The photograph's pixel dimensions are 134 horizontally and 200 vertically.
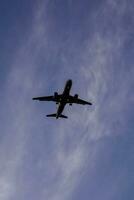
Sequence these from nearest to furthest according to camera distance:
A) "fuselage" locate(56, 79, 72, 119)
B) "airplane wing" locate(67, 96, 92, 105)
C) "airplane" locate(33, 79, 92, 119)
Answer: "fuselage" locate(56, 79, 72, 119)
"airplane" locate(33, 79, 92, 119)
"airplane wing" locate(67, 96, 92, 105)

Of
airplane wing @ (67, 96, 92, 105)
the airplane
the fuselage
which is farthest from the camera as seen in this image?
airplane wing @ (67, 96, 92, 105)

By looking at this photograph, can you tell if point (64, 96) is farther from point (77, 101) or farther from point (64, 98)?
point (77, 101)

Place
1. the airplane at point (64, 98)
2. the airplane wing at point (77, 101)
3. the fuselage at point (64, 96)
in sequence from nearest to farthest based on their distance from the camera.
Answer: the fuselage at point (64, 96) < the airplane at point (64, 98) < the airplane wing at point (77, 101)

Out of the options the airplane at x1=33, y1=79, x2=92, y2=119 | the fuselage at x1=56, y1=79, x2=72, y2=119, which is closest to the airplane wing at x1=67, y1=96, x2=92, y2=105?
the airplane at x1=33, y1=79, x2=92, y2=119

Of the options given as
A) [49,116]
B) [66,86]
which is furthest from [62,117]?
[66,86]

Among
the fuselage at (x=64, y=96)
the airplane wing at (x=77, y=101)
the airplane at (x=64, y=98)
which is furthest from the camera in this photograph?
the airplane wing at (x=77, y=101)

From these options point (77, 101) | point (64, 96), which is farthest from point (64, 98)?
point (77, 101)

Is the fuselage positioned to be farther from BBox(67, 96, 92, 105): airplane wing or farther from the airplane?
BBox(67, 96, 92, 105): airplane wing

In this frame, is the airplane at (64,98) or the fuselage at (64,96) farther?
the airplane at (64,98)

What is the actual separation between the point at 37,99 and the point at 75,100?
35.5 feet

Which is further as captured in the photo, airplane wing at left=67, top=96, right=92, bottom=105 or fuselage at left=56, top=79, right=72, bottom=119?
airplane wing at left=67, top=96, right=92, bottom=105

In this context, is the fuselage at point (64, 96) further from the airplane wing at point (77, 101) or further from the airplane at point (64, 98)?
the airplane wing at point (77, 101)

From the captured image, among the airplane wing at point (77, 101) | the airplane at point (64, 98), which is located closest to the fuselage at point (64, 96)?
the airplane at point (64, 98)

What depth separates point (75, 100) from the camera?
14588cm
